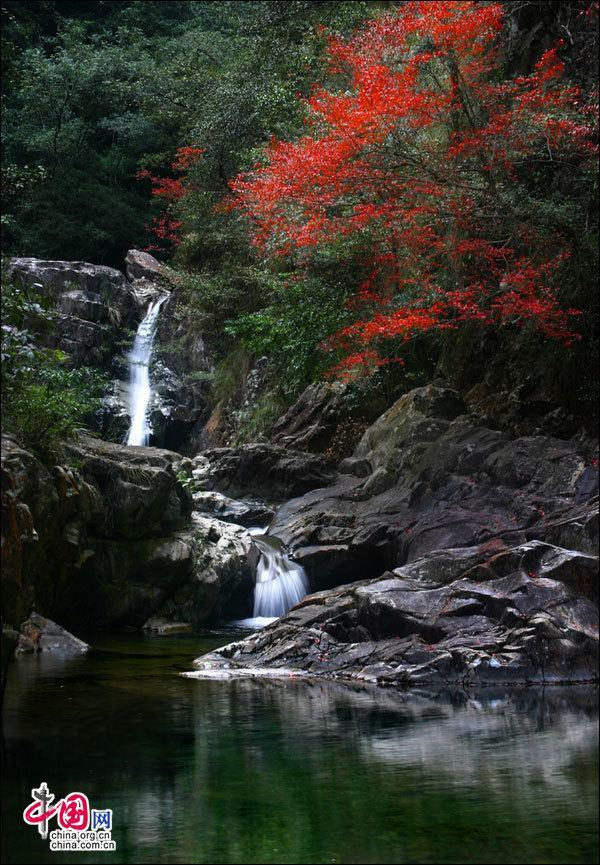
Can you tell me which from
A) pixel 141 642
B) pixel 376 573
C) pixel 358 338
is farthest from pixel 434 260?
pixel 141 642

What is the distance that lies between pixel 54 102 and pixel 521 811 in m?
28.0

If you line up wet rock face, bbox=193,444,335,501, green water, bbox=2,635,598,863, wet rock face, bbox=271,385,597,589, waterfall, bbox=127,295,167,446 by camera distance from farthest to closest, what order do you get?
waterfall, bbox=127,295,167,446
wet rock face, bbox=193,444,335,501
wet rock face, bbox=271,385,597,589
green water, bbox=2,635,598,863

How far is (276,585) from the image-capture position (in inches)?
544

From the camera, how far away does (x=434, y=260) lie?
1653cm

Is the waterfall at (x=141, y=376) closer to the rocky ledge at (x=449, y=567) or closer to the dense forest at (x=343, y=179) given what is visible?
the dense forest at (x=343, y=179)

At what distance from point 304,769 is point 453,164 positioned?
1005 centimetres

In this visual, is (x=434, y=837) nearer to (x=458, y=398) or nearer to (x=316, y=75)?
(x=458, y=398)

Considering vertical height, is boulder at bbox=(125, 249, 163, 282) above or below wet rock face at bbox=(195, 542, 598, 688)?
above

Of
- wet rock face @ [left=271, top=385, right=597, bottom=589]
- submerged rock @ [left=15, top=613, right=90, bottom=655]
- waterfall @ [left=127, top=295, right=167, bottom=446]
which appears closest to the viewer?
submerged rock @ [left=15, top=613, right=90, bottom=655]

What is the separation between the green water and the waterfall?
46.5ft

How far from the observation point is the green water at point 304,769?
4363 mm

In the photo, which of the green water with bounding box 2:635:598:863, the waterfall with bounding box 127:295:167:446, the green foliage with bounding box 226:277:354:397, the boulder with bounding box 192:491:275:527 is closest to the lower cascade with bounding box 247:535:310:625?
the boulder with bounding box 192:491:275:527

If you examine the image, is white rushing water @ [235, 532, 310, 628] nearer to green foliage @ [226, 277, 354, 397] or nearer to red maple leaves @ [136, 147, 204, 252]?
green foliage @ [226, 277, 354, 397]

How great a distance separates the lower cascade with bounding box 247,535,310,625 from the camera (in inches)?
537
